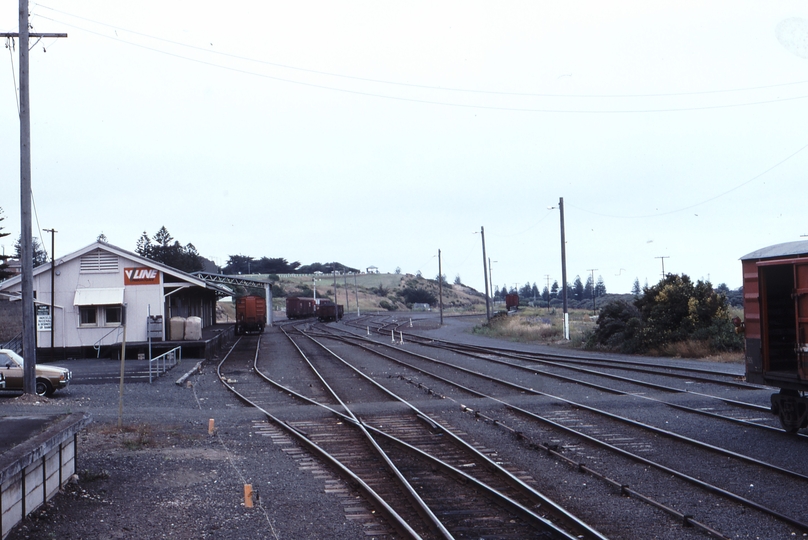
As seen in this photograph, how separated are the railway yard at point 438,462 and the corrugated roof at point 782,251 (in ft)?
9.33

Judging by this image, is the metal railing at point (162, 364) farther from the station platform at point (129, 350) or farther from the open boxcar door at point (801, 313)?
Result: the open boxcar door at point (801, 313)

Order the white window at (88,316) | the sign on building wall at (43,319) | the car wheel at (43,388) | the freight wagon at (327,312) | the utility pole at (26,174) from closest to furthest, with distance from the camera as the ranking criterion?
the utility pole at (26,174)
the car wheel at (43,388)
the sign on building wall at (43,319)
the white window at (88,316)
the freight wagon at (327,312)

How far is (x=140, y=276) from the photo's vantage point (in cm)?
3212

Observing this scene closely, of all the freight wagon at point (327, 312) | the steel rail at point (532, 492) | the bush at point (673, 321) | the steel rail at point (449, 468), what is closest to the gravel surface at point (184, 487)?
the steel rail at point (449, 468)

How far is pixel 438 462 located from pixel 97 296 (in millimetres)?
25722

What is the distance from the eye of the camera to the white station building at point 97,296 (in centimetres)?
3108

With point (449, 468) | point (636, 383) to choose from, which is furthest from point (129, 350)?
point (449, 468)

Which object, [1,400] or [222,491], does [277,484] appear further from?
[1,400]

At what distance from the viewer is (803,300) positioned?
1068 cm

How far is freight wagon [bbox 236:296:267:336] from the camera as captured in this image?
51594 millimetres

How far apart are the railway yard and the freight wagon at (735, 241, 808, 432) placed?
1.99 feet

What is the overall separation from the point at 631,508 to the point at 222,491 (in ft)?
15.7

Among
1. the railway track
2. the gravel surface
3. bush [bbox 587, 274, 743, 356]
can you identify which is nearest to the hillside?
bush [bbox 587, 274, 743, 356]

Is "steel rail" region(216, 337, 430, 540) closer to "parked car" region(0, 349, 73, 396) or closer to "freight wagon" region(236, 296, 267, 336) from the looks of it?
"parked car" region(0, 349, 73, 396)
